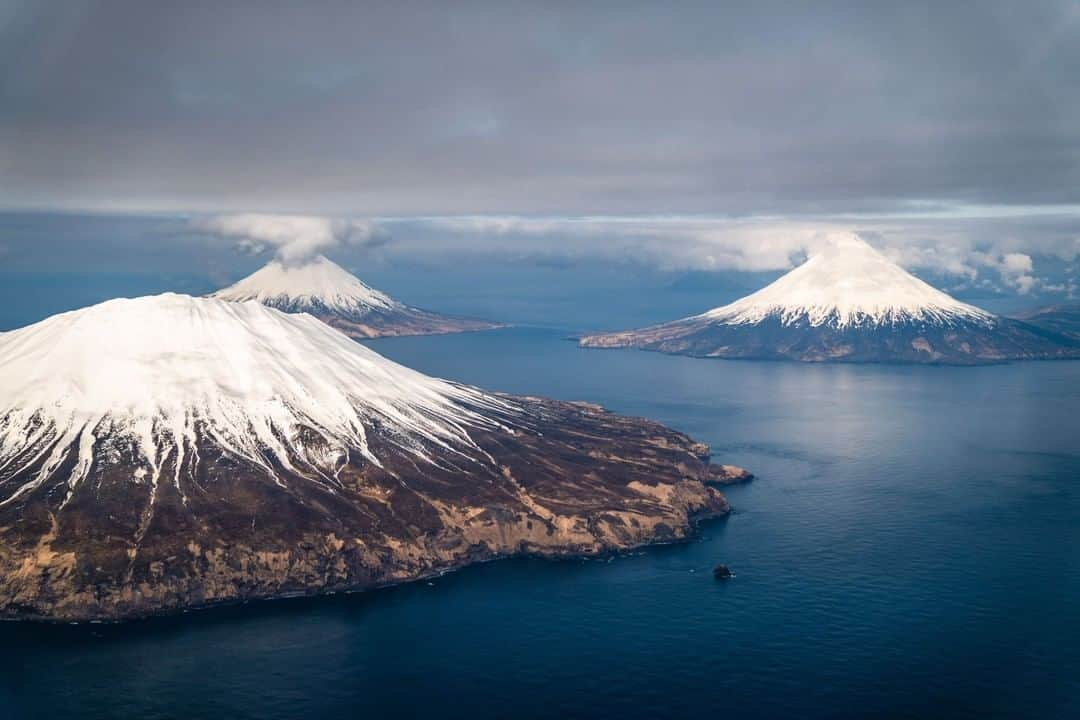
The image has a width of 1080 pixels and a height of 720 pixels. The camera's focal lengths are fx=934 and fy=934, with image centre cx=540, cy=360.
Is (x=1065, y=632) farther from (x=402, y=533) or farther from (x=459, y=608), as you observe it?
(x=402, y=533)

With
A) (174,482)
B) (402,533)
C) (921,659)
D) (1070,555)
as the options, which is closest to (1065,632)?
(921,659)

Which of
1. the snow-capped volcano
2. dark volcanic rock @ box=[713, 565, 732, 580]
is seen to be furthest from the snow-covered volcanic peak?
dark volcanic rock @ box=[713, 565, 732, 580]

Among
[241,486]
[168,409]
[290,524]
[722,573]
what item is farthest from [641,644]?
[168,409]

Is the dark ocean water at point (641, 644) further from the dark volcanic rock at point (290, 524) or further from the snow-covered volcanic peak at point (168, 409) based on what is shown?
the snow-covered volcanic peak at point (168, 409)

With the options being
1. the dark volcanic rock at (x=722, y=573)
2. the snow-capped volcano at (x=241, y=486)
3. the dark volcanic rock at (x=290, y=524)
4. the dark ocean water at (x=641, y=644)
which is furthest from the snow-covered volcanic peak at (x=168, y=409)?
the dark volcanic rock at (x=722, y=573)

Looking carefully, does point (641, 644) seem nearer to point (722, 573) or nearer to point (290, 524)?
point (722, 573)

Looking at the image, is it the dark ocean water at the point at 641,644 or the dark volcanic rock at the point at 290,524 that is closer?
the dark ocean water at the point at 641,644
